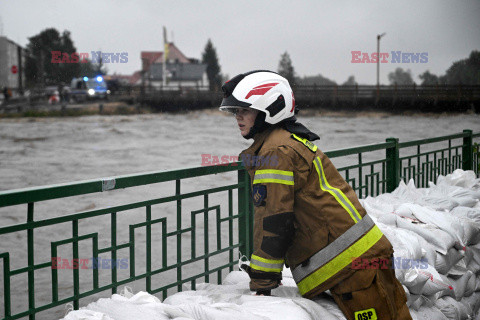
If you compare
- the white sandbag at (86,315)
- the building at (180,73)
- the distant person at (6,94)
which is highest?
the building at (180,73)

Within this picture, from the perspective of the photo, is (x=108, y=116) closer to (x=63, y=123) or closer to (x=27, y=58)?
(x=63, y=123)

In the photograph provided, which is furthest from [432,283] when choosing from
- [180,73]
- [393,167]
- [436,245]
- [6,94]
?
[180,73]

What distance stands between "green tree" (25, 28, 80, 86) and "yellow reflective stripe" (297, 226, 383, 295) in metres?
80.5

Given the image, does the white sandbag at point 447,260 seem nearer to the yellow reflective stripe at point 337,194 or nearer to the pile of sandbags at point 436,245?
the pile of sandbags at point 436,245

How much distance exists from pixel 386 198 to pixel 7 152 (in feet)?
84.6

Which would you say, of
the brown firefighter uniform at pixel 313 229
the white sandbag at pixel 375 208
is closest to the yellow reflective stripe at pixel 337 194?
the brown firefighter uniform at pixel 313 229

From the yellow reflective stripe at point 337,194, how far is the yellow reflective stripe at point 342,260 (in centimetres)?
11

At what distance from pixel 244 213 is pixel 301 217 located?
1.02 meters

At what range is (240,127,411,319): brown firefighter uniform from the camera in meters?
2.33

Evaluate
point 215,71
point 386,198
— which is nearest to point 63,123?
point 386,198

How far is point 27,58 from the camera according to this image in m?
84.5

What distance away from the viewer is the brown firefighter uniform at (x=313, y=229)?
7.65 ft

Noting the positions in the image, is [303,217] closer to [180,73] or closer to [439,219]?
[439,219]

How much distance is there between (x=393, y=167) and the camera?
214 inches
